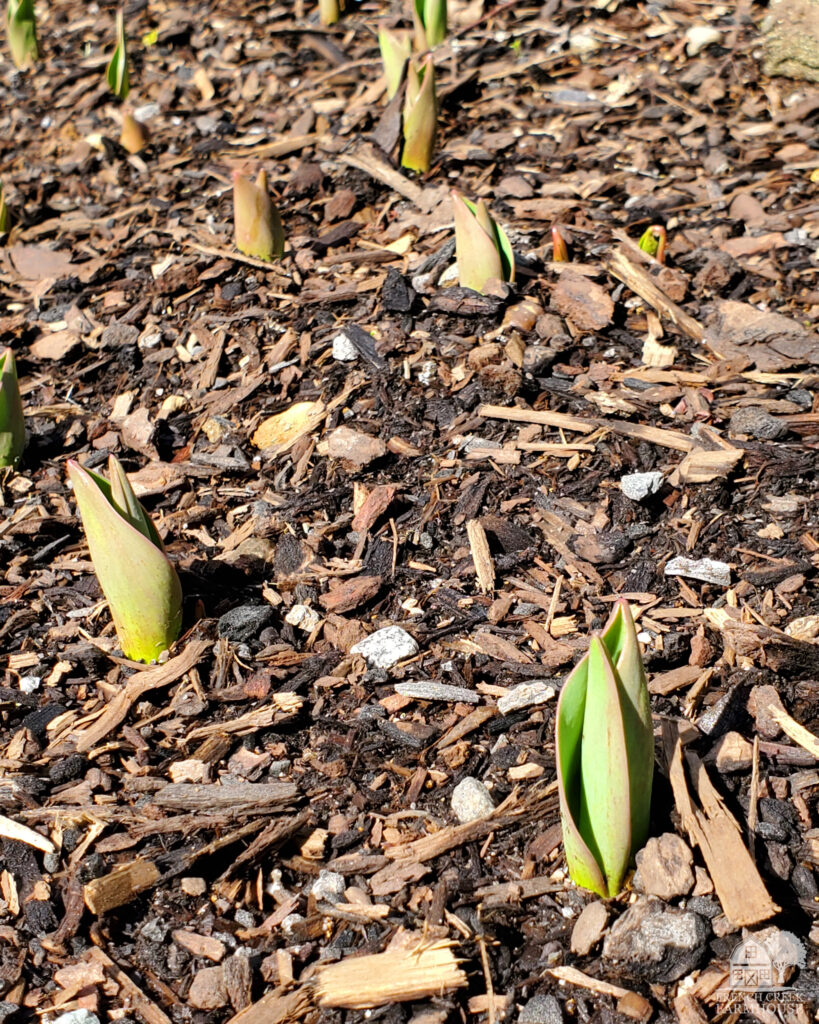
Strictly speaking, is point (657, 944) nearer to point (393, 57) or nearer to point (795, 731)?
point (795, 731)

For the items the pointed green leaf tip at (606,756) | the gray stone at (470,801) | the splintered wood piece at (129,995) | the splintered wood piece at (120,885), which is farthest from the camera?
the gray stone at (470,801)

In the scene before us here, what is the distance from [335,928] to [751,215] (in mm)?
2730

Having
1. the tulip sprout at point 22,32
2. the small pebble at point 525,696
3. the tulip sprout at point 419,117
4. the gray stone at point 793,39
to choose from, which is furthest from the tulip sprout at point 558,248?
the tulip sprout at point 22,32

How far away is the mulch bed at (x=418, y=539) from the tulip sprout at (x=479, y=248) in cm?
9

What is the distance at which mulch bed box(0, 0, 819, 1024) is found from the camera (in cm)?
168

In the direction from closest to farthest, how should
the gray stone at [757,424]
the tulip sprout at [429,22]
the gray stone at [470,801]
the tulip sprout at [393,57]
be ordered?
1. the gray stone at [470,801]
2. the gray stone at [757,424]
3. the tulip sprout at [393,57]
4. the tulip sprout at [429,22]

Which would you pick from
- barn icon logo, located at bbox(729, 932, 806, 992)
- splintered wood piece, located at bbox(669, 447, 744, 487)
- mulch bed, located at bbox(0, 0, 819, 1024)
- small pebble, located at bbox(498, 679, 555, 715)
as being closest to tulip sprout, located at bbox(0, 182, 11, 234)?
mulch bed, located at bbox(0, 0, 819, 1024)

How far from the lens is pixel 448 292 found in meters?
2.99

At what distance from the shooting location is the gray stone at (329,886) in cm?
176

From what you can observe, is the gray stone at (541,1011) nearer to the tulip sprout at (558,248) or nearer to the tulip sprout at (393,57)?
the tulip sprout at (558,248)

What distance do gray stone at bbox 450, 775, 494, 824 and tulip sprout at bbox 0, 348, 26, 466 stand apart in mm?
1688

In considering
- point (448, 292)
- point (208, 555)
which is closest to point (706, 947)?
point (208, 555)

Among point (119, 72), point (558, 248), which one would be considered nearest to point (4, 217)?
point (119, 72)

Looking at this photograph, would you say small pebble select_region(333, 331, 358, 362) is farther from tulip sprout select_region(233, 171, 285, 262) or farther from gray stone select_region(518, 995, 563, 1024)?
gray stone select_region(518, 995, 563, 1024)
